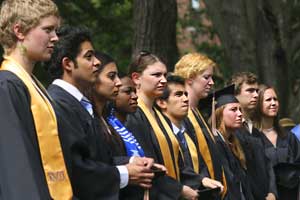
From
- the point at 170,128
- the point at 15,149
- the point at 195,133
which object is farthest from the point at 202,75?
the point at 15,149

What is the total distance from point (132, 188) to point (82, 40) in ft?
3.58

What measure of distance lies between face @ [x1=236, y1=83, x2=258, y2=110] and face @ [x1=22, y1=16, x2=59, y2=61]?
4659 millimetres

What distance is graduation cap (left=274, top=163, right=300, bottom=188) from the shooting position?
9.62 meters

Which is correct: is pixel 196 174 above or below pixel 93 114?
below

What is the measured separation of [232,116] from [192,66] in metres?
0.81

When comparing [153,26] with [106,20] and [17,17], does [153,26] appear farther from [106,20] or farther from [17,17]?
[17,17]

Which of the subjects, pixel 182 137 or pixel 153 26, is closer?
pixel 182 137

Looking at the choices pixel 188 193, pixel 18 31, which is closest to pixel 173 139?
pixel 188 193

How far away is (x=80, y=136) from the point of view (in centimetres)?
538

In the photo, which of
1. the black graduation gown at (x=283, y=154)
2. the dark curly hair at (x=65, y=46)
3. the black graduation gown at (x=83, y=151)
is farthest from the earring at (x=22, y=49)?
the black graduation gown at (x=283, y=154)

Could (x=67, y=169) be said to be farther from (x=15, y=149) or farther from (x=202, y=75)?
(x=202, y=75)

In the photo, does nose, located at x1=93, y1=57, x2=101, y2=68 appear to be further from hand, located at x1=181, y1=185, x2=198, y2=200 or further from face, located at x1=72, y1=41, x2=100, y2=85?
hand, located at x1=181, y1=185, x2=198, y2=200

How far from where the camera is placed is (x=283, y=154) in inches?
387

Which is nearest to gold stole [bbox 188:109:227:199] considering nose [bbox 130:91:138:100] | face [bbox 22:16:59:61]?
nose [bbox 130:91:138:100]
